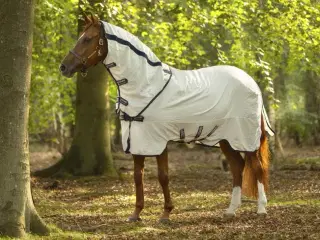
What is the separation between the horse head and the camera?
832 centimetres

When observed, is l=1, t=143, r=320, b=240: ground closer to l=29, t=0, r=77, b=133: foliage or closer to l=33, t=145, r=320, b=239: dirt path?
l=33, t=145, r=320, b=239: dirt path

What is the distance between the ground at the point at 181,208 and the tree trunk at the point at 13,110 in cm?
49

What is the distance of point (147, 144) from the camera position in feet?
27.5

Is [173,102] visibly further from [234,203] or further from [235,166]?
[234,203]

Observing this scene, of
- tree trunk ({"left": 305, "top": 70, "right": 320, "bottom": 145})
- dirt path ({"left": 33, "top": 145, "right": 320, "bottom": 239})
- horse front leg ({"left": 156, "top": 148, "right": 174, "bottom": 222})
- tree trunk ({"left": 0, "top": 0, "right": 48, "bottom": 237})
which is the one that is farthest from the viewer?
tree trunk ({"left": 305, "top": 70, "right": 320, "bottom": 145})

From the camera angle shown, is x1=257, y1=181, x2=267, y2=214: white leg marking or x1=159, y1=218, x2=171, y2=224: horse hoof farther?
x1=257, y1=181, x2=267, y2=214: white leg marking

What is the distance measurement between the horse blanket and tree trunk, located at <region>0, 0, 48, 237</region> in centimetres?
196

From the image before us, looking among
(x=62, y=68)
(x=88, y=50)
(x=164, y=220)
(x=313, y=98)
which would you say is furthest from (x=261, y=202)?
(x=313, y=98)

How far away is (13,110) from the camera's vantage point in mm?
6555

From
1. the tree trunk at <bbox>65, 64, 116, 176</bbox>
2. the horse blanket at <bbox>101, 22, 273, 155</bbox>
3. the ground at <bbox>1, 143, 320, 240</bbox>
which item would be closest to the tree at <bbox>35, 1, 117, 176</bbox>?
the tree trunk at <bbox>65, 64, 116, 176</bbox>

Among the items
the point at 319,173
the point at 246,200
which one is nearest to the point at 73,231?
the point at 246,200

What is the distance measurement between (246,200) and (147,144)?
3243 mm

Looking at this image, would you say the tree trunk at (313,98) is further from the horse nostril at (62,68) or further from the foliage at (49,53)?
the horse nostril at (62,68)

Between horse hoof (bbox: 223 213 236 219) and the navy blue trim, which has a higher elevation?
the navy blue trim
